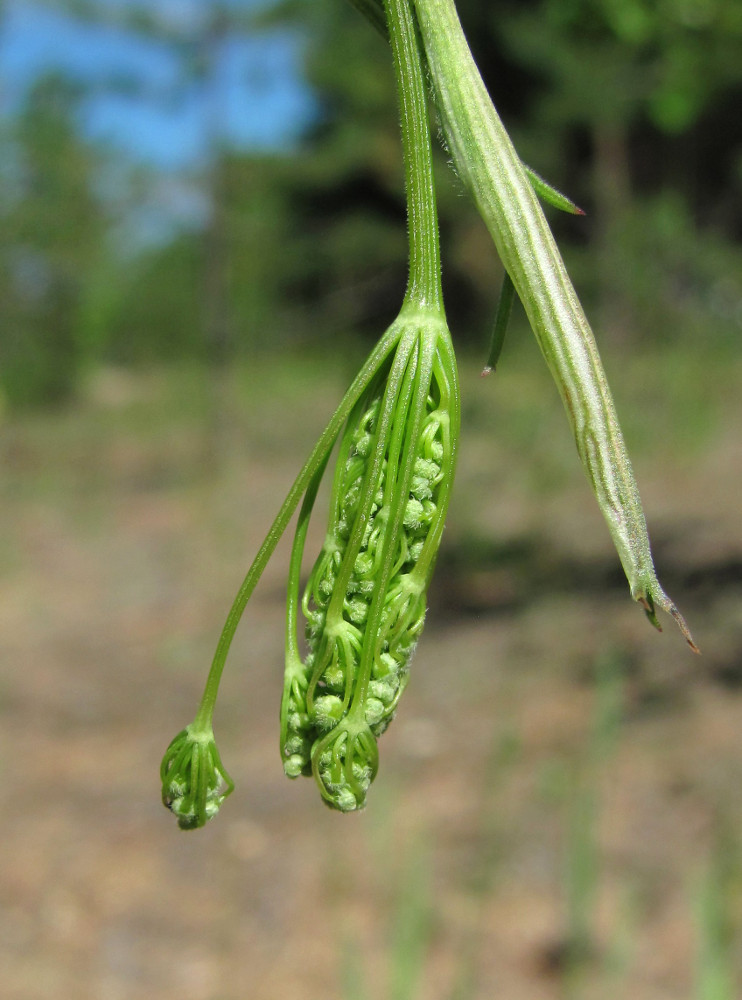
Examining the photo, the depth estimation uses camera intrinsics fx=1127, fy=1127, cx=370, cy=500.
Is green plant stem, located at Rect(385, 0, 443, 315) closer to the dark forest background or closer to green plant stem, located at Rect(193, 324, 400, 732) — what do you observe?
green plant stem, located at Rect(193, 324, 400, 732)

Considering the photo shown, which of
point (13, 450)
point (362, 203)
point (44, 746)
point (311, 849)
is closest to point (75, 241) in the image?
point (13, 450)

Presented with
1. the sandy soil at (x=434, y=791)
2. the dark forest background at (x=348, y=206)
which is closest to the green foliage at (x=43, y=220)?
the dark forest background at (x=348, y=206)

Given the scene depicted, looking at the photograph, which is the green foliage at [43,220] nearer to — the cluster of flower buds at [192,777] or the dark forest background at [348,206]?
the dark forest background at [348,206]

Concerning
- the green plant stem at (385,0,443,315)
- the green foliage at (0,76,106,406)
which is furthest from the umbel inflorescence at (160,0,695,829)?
the green foliage at (0,76,106,406)

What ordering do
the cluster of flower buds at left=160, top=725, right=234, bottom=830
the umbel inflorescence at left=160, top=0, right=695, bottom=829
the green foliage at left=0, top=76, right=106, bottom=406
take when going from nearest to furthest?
1. the umbel inflorescence at left=160, top=0, right=695, bottom=829
2. the cluster of flower buds at left=160, top=725, right=234, bottom=830
3. the green foliage at left=0, top=76, right=106, bottom=406

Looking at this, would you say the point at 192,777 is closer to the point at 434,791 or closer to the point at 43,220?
the point at 434,791

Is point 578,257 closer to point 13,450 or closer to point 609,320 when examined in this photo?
point 609,320
